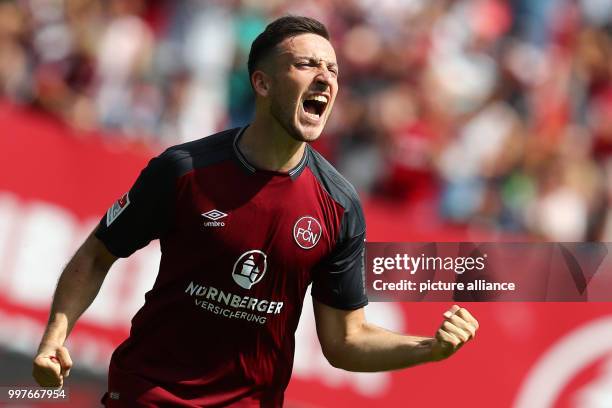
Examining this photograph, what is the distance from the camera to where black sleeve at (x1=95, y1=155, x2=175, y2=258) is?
498 centimetres

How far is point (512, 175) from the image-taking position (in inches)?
436

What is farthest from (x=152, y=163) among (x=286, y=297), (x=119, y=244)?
(x=286, y=297)

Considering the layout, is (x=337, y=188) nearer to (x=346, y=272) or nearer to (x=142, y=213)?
(x=346, y=272)

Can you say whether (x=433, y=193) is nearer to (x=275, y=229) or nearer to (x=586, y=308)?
(x=586, y=308)

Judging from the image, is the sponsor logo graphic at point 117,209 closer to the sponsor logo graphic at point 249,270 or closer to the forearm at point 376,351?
the sponsor logo graphic at point 249,270

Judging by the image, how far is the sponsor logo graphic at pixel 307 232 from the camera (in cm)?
504

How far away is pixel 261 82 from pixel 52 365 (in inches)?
55.7

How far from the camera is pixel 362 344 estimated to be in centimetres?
530

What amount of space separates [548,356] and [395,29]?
5.93m

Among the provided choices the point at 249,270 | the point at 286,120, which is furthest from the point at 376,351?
the point at 286,120

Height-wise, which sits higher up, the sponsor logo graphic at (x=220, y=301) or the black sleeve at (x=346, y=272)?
the black sleeve at (x=346, y=272)

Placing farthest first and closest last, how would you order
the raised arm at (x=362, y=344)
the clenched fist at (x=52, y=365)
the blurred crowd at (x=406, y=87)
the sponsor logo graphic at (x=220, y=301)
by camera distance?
the blurred crowd at (x=406, y=87), the raised arm at (x=362, y=344), the sponsor logo graphic at (x=220, y=301), the clenched fist at (x=52, y=365)

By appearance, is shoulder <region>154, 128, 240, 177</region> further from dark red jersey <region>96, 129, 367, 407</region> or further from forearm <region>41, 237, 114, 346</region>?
forearm <region>41, 237, 114, 346</region>

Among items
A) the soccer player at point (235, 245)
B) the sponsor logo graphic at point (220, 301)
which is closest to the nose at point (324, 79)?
the soccer player at point (235, 245)
